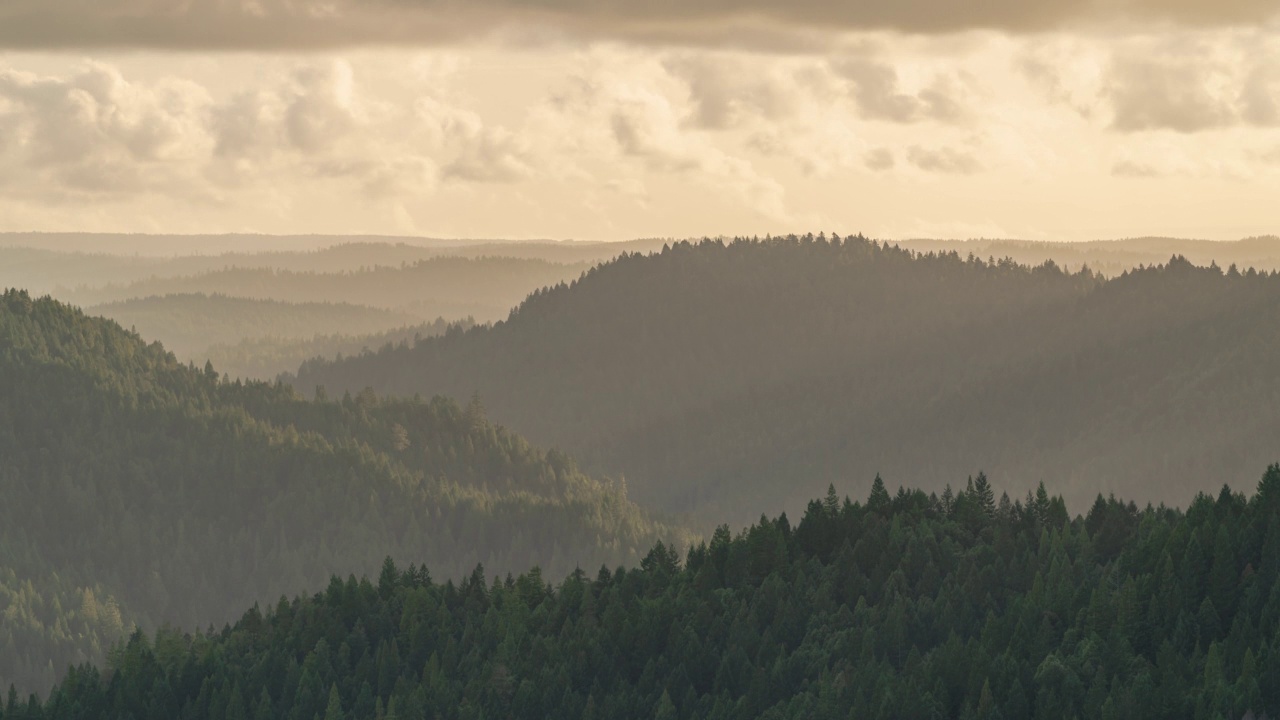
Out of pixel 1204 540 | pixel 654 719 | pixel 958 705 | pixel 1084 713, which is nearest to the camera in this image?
pixel 1084 713

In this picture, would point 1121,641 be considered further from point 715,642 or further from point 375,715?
point 375,715

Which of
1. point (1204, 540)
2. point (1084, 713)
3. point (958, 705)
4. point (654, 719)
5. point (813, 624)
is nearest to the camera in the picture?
point (1084, 713)

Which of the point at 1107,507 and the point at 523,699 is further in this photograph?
the point at 1107,507

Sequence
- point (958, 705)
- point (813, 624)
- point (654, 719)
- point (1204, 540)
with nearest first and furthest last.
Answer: point (958, 705) < point (1204, 540) < point (654, 719) < point (813, 624)

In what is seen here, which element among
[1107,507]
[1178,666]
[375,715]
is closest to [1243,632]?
[1178,666]

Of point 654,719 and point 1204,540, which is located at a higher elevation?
point 1204,540

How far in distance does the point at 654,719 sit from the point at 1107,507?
5235 centimetres

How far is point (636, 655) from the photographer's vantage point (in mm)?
193750

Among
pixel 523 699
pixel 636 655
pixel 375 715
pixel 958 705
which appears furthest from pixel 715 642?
pixel 958 705

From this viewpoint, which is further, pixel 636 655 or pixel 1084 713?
pixel 636 655

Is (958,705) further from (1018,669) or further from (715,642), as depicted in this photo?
(715,642)

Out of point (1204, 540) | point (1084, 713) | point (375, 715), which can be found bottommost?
point (375, 715)

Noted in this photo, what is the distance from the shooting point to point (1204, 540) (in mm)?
163875

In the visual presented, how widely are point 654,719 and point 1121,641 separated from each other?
156 feet
